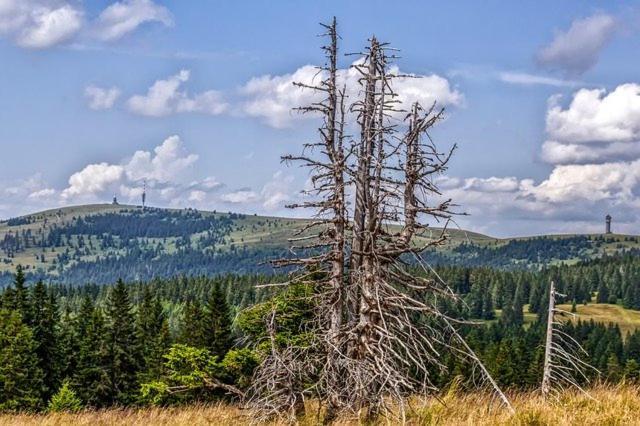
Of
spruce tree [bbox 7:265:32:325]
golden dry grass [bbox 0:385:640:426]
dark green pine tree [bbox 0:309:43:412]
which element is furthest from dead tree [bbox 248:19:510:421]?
spruce tree [bbox 7:265:32:325]

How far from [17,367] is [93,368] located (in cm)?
1228

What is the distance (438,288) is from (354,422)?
3.68 m

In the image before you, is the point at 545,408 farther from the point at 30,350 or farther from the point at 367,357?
the point at 30,350

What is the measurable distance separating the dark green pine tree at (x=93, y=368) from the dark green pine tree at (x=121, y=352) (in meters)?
0.55

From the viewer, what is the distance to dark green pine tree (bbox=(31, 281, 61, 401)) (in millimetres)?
61434

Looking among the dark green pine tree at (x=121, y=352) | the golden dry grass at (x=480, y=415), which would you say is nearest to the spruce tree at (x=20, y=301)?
the dark green pine tree at (x=121, y=352)

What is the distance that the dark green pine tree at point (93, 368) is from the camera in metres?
63.0

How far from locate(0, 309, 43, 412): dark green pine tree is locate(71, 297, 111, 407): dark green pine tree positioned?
8313 millimetres

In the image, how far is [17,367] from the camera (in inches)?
2052

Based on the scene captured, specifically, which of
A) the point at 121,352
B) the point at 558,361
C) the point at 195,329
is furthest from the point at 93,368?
the point at 558,361

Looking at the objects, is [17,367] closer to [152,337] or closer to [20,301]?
[20,301]

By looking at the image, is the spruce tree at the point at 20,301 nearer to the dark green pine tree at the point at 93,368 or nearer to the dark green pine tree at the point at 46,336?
the dark green pine tree at the point at 46,336

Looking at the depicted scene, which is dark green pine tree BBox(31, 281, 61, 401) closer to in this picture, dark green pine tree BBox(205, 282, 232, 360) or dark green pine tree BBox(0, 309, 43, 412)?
dark green pine tree BBox(0, 309, 43, 412)

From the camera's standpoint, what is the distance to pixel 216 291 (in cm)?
6250
